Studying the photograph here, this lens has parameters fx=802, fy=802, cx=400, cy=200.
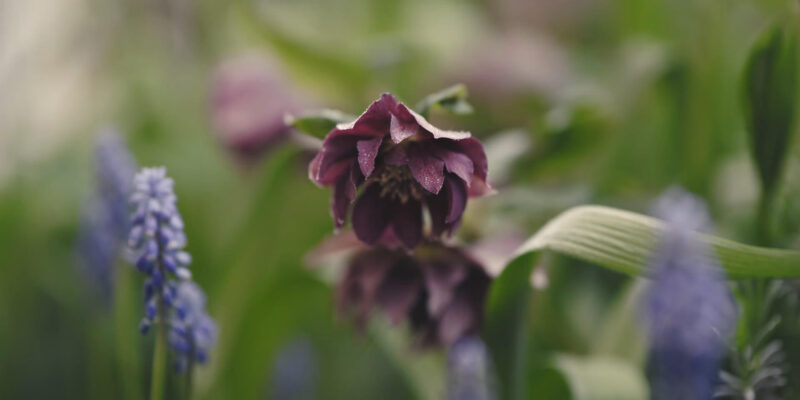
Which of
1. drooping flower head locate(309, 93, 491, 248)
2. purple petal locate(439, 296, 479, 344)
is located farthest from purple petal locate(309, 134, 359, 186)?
purple petal locate(439, 296, 479, 344)

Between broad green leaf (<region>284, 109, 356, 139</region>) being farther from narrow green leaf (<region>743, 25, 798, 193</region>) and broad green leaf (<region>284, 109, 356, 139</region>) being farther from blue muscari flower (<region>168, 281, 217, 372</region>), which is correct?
narrow green leaf (<region>743, 25, 798, 193</region>)

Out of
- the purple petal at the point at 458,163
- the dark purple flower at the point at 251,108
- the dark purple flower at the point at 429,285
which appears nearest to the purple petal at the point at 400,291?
the dark purple flower at the point at 429,285

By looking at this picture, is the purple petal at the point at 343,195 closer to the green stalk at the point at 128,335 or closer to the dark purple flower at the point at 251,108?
the green stalk at the point at 128,335

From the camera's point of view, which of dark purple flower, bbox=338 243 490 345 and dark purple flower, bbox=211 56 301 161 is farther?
dark purple flower, bbox=211 56 301 161

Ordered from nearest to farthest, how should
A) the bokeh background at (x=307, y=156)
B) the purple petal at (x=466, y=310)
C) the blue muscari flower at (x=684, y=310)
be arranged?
the blue muscari flower at (x=684, y=310)
the purple petal at (x=466, y=310)
the bokeh background at (x=307, y=156)

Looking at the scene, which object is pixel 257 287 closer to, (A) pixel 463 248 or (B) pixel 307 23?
(A) pixel 463 248

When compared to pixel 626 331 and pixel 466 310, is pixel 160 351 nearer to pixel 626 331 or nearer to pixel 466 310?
pixel 466 310

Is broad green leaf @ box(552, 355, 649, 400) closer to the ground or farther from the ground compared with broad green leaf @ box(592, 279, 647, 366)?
closer to the ground
